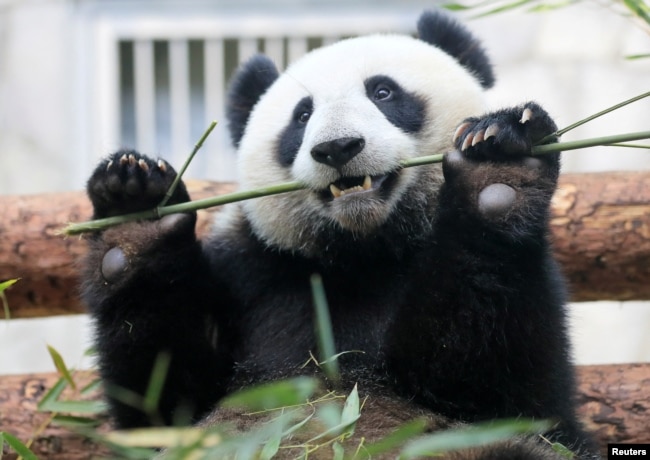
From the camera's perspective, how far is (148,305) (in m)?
3.42

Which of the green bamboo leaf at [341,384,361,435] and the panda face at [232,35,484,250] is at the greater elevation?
the panda face at [232,35,484,250]

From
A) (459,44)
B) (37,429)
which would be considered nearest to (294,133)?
(459,44)

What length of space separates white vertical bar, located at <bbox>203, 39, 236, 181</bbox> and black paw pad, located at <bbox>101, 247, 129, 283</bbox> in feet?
17.6

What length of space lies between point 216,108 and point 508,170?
251 inches

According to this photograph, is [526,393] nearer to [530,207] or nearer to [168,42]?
[530,207]

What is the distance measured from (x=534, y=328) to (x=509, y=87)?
610 centimetres

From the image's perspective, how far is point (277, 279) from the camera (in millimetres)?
3670

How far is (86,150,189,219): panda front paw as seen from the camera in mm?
3186

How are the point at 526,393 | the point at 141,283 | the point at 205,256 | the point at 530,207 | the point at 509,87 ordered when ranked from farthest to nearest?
the point at 509,87, the point at 205,256, the point at 141,283, the point at 526,393, the point at 530,207

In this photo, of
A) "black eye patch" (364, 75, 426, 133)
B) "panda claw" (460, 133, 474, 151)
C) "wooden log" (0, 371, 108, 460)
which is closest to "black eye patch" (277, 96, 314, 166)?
"black eye patch" (364, 75, 426, 133)

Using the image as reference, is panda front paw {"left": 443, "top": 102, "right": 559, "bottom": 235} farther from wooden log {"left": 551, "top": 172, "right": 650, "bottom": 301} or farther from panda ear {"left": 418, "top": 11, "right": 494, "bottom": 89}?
wooden log {"left": 551, "top": 172, "right": 650, "bottom": 301}

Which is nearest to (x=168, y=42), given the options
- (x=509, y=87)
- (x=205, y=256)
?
(x=509, y=87)

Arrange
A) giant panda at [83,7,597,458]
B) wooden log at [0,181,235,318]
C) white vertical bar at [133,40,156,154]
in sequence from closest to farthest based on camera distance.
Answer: giant panda at [83,7,597,458] < wooden log at [0,181,235,318] < white vertical bar at [133,40,156,154]

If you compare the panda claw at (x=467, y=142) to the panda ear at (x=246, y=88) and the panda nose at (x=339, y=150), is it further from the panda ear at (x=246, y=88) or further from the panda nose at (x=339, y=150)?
the panda ear at (x=246, y=88)
